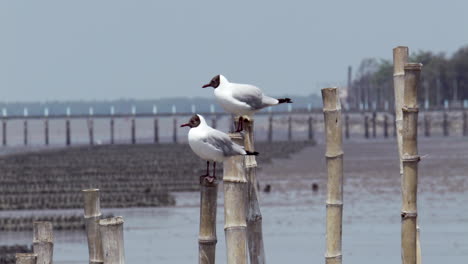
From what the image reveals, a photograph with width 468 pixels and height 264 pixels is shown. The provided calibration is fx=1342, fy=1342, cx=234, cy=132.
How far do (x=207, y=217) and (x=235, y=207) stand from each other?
28 cm

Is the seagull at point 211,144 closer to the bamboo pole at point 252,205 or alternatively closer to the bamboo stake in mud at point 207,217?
the bamboo stake in mud at point 207,217

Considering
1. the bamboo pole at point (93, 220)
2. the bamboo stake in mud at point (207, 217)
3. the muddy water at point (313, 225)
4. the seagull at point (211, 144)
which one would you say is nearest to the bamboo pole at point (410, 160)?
the seagull at point (211, 144)

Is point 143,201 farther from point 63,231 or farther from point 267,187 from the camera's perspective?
point 63,231

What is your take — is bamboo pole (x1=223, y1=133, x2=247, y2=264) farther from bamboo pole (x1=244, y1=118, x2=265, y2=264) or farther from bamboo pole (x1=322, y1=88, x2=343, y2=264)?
bamboo pole (x1=322, y1=88, x2=343, y2=264)

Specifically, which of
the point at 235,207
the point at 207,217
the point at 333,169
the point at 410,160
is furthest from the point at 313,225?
the point at 235,207

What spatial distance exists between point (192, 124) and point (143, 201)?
104 feet

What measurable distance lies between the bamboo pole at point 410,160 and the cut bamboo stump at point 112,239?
2475 millimetres

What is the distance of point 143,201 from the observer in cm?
4247

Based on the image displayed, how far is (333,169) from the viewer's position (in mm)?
11984

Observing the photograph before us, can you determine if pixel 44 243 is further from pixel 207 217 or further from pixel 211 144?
pixel 211 144

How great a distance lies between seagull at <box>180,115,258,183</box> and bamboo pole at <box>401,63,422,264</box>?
4.91ft

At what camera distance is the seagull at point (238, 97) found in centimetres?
1147

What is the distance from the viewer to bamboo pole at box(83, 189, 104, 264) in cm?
1255

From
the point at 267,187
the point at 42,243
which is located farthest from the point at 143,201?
the point at 42,243
